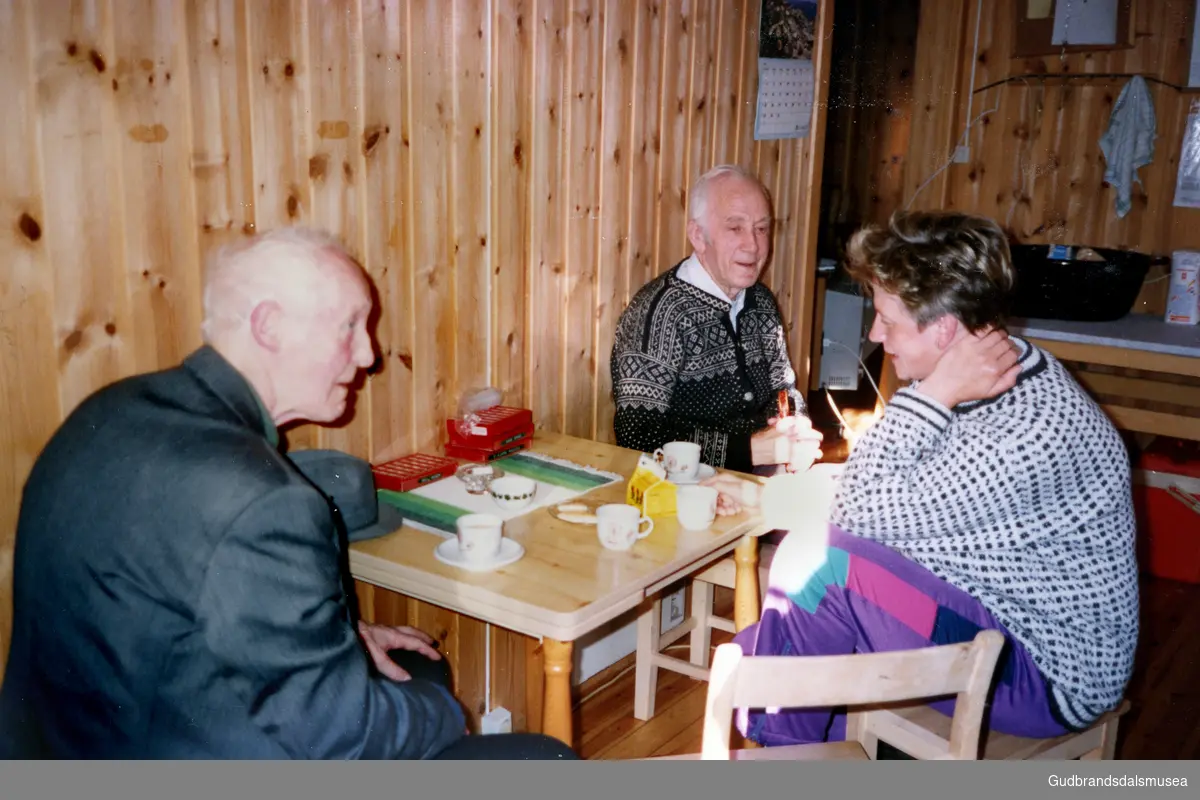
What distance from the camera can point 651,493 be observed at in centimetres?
203

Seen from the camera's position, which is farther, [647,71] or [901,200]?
[901,200]

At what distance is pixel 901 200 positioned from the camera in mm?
4926

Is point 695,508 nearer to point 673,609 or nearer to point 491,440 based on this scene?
point 491,440

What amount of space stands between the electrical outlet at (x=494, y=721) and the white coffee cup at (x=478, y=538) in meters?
1.01

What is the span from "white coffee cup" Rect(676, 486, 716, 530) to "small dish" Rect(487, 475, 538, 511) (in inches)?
11.7

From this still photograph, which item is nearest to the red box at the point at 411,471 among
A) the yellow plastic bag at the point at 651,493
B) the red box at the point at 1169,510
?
the yellow plastic bag at the point at 651,493

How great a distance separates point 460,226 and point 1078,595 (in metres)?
1.46

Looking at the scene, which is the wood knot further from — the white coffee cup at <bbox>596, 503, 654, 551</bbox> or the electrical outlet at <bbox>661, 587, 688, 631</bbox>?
the electrical outlet at <bbox>661, 587, 688, 631</bbox>

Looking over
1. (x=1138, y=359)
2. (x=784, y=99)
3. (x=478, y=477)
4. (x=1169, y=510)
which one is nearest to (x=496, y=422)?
(x=478, y=477)

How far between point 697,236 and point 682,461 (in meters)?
0.82

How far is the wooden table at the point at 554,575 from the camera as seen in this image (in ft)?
5.45

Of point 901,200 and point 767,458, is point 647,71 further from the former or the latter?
point 901,200

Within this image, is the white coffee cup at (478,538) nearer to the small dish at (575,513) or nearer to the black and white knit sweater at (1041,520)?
the small dish at (575,513)

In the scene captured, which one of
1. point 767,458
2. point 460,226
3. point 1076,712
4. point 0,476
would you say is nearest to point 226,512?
point 0,476
